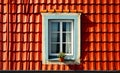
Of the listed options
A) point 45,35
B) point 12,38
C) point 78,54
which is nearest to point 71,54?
point 78,54

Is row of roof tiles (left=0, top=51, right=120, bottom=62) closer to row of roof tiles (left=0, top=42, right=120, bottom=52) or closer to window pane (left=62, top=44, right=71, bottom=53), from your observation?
row of roof tiles (left=0, top=42, right=120, bottom=52)

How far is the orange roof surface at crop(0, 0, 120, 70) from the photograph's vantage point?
13.1 meters

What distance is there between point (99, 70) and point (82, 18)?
5.82ft

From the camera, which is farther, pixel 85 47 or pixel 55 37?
pixel 55 37

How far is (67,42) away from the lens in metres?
13.3

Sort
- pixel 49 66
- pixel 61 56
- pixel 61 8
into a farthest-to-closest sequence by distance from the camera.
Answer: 1. pixel 61 8
2. pixel 49 66
3. pixel 61 56

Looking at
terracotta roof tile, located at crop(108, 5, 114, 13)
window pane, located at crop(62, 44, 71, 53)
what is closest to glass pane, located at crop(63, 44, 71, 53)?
window pane, located at crop(62, 44, 71, 53)

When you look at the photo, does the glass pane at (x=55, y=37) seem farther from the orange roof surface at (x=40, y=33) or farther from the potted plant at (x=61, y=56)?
the potted plant at (x=61, y=56)

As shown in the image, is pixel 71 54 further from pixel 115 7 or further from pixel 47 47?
pixel 115 7

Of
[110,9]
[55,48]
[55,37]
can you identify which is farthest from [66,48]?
[110,9]

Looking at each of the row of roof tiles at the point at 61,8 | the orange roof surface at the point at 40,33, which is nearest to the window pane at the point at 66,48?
the orange roof surface at the point at 40,33

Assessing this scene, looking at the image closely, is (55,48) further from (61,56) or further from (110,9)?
(110,9)

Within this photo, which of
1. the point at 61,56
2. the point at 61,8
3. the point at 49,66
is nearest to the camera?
the point at 61,56

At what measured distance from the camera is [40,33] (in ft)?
43.1
